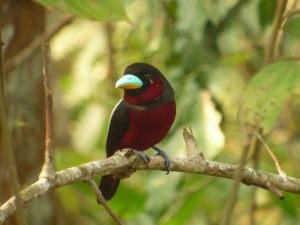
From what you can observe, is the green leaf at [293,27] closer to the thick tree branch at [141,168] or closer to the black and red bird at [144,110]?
the thick tree branch at [141,168]

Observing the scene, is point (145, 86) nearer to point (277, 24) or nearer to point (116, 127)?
point (116, 127)

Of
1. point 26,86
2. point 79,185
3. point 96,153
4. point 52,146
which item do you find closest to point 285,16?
point 52,146

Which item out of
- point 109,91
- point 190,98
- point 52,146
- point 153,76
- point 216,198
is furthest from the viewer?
point 109,91

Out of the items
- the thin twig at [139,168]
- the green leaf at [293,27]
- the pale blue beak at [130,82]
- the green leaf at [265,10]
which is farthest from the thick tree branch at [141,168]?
the green leaf at [265,10]

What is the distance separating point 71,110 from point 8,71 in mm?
2471

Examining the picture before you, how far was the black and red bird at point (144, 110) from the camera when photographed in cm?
302

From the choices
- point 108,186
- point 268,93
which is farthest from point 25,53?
point 268,93

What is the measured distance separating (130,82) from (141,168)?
0.52 meters

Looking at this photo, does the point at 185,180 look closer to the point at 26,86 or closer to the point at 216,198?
the point at 26,86

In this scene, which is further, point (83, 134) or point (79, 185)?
point (83, 134)

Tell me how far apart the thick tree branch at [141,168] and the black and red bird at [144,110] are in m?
0.34

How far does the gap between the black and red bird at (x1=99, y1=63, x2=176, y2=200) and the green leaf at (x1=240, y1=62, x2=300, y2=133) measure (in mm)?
737

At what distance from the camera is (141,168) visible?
248cm

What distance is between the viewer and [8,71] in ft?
12.6
